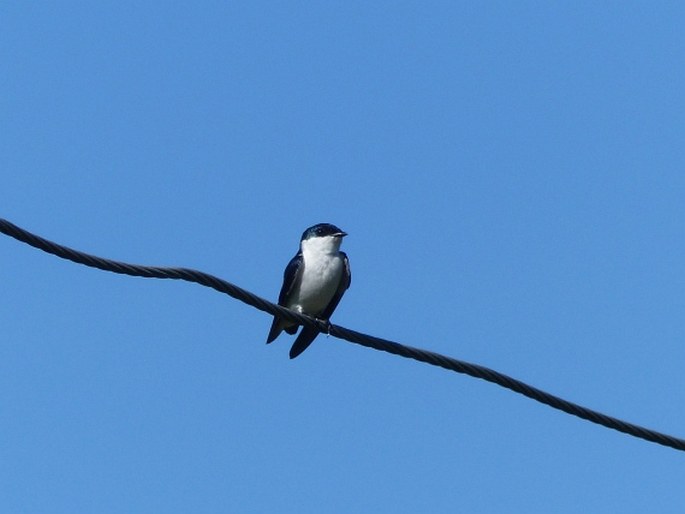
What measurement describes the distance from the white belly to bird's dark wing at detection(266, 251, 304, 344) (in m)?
0.05

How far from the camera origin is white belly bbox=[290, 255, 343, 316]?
30.5 ft

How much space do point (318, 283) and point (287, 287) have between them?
291 mm

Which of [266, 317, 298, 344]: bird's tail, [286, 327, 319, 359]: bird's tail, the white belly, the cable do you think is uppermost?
the white belly

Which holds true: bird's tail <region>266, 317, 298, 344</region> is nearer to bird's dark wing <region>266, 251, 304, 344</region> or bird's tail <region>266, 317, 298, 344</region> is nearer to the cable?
bird's dark wing <region>266, 251, 304, 344</region>

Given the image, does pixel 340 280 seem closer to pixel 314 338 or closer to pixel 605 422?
pixel 314 338

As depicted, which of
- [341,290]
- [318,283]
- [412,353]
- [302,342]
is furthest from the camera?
[341,290]

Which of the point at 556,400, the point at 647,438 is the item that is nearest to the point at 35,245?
the point at 556,400

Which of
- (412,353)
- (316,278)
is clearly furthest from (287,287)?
(412,353)

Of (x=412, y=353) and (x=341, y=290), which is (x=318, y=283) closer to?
(x=341, y=290)

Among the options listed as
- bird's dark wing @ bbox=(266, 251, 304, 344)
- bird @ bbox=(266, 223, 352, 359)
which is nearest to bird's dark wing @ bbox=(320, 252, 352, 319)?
bird @ bbox=(266, 223, 352, 359)

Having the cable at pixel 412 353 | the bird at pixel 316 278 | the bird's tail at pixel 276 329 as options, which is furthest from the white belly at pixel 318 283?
the cable at pixel 412 353

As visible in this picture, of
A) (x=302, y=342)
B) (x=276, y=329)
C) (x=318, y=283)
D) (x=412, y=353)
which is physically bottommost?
(x=412, y=353)

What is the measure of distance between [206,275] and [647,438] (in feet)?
6.30

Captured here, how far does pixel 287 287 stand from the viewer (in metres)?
9.46
